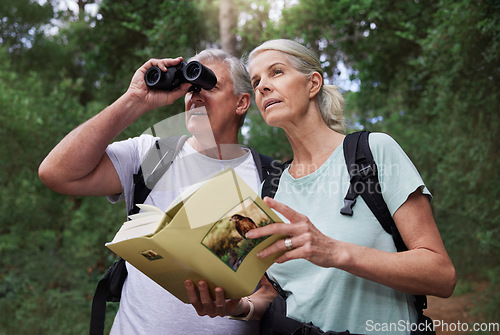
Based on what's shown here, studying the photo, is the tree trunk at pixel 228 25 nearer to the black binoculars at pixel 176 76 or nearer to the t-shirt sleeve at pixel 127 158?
the black binoculars at pixel 176 76

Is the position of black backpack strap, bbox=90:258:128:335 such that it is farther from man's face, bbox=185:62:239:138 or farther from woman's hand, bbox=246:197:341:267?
woman's hand, bbox=246:197:341:267

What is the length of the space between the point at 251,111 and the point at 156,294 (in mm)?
5755

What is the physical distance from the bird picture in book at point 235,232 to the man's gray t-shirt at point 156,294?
0.80m

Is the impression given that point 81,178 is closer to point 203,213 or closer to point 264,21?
point 203,213

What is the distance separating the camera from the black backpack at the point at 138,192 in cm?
234

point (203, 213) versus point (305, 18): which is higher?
point (305, 18)

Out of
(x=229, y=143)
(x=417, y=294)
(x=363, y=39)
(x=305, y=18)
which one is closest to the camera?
(x=417, y=294)

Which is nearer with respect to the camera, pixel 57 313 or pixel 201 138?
pixel 201 138

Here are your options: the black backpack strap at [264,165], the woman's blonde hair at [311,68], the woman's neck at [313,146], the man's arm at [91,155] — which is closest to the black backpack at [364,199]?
the woman's neck at [313,146]

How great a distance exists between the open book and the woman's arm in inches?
2.2

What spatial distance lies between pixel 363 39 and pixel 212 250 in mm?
7720

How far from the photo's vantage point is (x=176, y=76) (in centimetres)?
239

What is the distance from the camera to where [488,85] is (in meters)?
6.58

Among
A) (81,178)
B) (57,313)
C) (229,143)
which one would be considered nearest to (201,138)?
(229,143)
